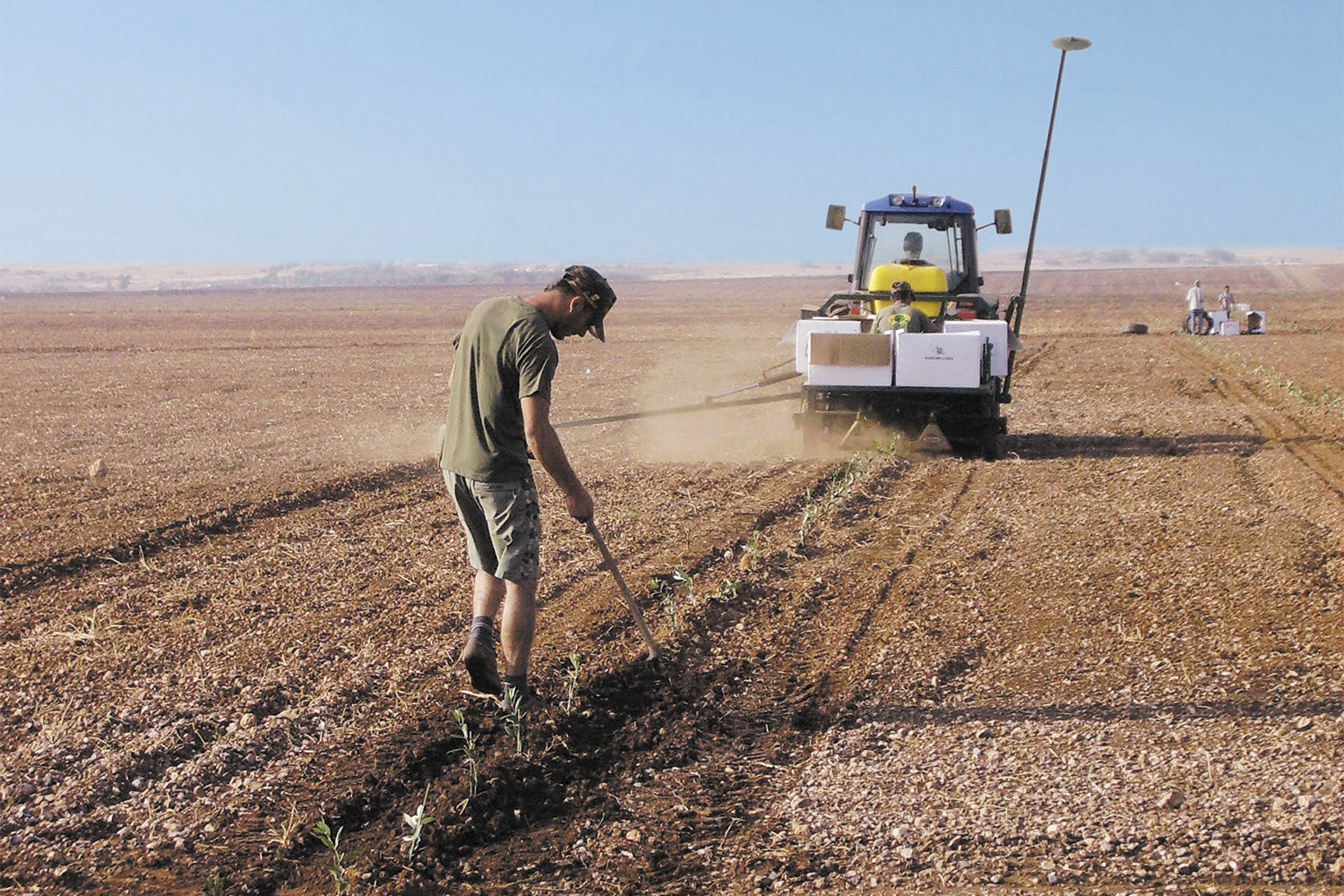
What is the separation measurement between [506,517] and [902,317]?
24.7 ft

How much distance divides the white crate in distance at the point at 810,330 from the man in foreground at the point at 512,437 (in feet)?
23.2

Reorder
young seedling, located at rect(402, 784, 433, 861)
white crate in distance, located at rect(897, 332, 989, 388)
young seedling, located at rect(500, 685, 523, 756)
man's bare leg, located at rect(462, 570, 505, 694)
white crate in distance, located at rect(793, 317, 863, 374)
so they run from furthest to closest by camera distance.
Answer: white crate in distance, located at rect(793, 317, 863, 374)
white crate in distance, located at rect(897, 332, 989, 388)
man's bare leg, located at rect(462, 570, 505, 694)
young seedling, located at rect(500, 685, 523, 756)
young seedling, located at rect(402, 784, 433, 861)

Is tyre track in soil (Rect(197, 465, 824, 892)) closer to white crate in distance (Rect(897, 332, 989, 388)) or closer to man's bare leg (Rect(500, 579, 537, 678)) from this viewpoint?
man's bare leg (Rect(500, 579, 537, 678))

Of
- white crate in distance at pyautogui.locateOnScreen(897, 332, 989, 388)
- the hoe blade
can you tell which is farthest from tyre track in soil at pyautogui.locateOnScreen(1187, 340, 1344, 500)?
the hoe blade

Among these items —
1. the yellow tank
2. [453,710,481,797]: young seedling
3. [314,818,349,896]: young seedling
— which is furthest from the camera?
the yellow tank

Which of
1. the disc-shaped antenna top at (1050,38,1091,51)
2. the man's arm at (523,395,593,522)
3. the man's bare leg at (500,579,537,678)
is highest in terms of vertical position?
the disc-shaped antenna top at (1050,38,1091,51)

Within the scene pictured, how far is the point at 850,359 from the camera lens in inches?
465

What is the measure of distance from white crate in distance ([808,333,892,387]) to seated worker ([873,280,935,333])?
11.3 inches

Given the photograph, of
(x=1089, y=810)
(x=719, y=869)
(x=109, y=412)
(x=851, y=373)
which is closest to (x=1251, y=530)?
(x=851, y=373)

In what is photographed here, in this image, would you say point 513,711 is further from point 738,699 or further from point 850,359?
point 850,359

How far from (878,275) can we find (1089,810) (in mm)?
10011

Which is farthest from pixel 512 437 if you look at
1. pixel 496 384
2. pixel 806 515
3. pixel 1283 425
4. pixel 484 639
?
pixel 1283 425

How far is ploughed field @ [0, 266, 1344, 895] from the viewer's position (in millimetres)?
4164

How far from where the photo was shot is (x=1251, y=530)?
8.58 meters
